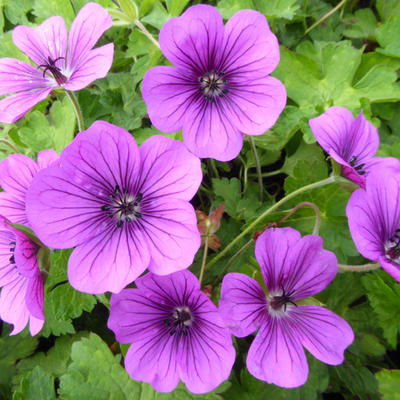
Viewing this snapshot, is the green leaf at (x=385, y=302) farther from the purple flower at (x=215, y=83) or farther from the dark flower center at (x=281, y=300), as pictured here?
the purple flower at (x=215, y=83)

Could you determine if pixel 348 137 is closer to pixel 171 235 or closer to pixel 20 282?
pixel 171 235

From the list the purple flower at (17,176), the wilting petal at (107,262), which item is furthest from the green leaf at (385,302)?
the purple flower at (17,176)

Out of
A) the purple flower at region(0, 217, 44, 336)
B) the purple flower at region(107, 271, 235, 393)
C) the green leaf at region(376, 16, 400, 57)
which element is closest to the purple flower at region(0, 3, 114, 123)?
the purple flower at region(0, 217, 44, 336)

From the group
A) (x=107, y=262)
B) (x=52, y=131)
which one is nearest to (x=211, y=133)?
(x=107, y=262)

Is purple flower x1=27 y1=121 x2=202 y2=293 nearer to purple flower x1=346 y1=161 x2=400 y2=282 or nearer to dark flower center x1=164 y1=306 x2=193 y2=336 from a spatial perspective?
dark flower center x1=164 y1=306 x2=193 y2=336

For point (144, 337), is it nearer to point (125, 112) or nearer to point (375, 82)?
point (125, 112)

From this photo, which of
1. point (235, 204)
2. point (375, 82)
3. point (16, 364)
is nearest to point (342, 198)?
point (235, 204)
